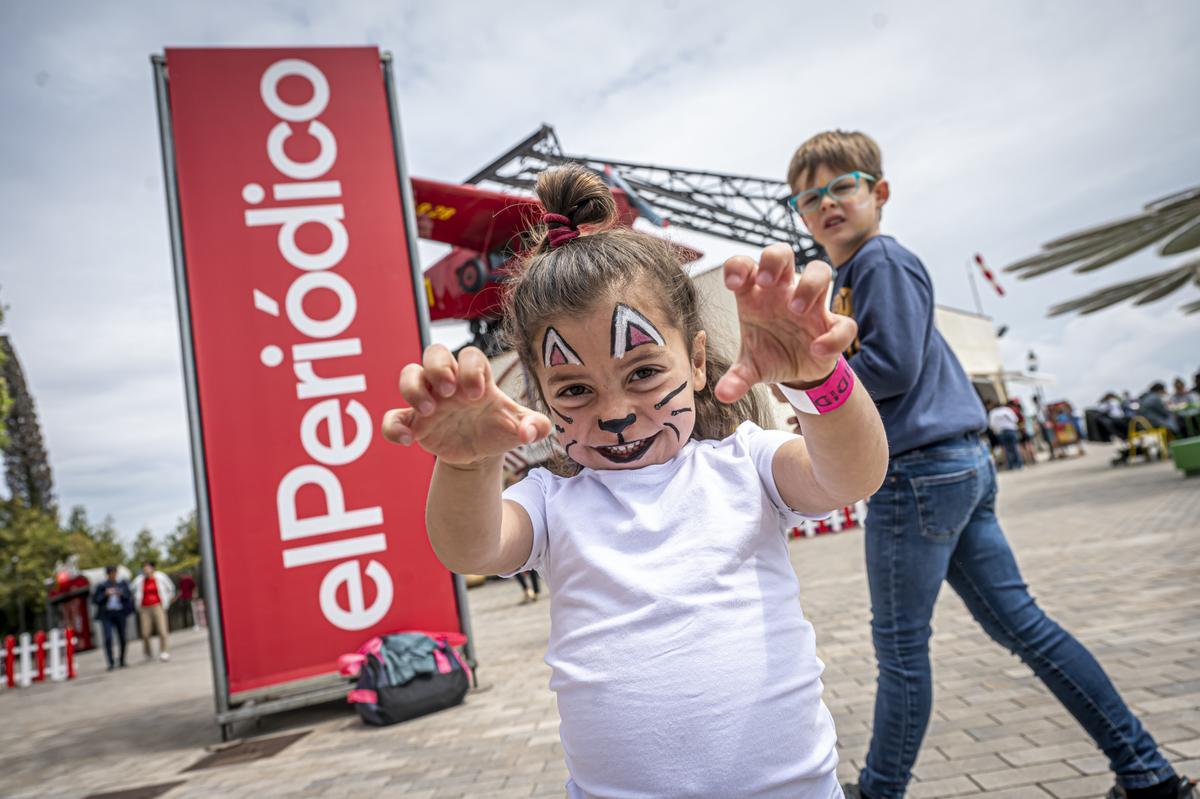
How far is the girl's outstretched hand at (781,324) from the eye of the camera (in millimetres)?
1020

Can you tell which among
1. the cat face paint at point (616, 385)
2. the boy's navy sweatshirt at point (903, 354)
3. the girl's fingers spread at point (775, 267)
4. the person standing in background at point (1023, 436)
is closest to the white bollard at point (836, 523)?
the person standing in background at point (1023, 436)

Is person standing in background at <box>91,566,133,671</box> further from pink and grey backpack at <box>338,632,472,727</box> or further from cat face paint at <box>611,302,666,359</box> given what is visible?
cat face paint at <box>611,302,666,359</box>

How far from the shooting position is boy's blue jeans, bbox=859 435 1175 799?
2146 millimetres

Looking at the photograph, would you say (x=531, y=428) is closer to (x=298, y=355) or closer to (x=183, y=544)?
(x=298, y=355)

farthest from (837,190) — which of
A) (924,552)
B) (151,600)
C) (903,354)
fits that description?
(151,600)

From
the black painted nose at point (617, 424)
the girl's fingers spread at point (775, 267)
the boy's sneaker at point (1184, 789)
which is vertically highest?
the girl's fingers spread at point (775, 267)

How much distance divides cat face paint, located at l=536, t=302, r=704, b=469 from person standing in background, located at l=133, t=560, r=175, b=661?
45.6ft

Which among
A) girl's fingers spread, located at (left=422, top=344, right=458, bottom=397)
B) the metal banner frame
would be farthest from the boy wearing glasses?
the metal banner frame

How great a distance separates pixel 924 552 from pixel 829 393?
1235 millimetres

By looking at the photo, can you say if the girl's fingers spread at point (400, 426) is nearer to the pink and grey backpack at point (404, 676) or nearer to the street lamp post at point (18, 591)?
the pink and grey backpack at point (404, 676)

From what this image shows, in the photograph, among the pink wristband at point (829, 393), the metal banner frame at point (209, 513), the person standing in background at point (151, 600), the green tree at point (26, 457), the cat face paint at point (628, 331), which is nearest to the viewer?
the pink wristband at point (829, 393)

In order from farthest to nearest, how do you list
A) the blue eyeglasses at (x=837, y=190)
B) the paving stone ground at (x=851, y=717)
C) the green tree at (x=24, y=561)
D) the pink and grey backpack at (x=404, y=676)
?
the green tree at (x=24, y=561), the pink and grey backpack at (x=404, y=676), the paving stone ground at (x=851, y=717), the blue eyeglasses at (x=837, y=190)

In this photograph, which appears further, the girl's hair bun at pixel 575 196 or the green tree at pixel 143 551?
the green tree at pixel 143 551

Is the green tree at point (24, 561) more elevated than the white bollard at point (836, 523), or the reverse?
the green tree at point (24, 561)
